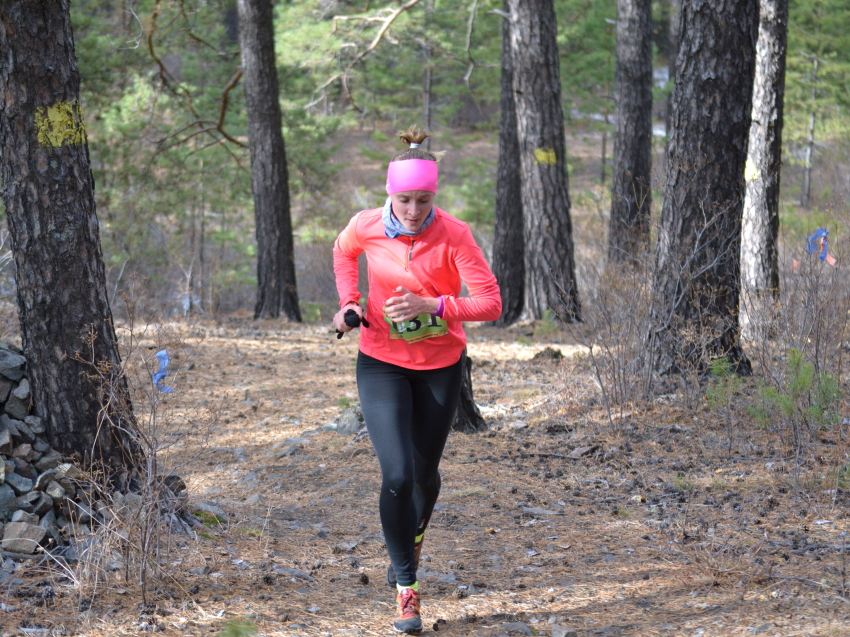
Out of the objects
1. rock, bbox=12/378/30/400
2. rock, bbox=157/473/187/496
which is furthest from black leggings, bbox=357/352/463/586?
rock, bbox=12/378/30/400

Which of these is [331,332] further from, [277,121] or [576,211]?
[576,211]

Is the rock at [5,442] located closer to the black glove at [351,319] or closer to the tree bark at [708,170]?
the black glove at [351,319]

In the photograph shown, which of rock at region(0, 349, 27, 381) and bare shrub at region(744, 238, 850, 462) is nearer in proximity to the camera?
rock at region(0, 349, 27, 381)

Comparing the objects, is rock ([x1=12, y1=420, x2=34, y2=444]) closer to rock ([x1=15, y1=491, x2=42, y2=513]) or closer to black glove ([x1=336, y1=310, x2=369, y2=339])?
rock ([x1=15, y1=491, x2=42, y2=513])

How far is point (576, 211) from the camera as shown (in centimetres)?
2878

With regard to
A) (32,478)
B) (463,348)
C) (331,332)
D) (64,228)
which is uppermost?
(64,228)

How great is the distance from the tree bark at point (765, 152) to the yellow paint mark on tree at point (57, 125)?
7194 mm

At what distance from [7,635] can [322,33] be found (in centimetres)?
1675

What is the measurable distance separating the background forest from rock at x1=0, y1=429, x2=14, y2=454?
5.57 meters

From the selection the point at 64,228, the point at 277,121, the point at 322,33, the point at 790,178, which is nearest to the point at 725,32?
the point at 64,228

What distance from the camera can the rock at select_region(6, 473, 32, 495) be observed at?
377 centimetres

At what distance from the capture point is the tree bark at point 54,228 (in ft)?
12.8

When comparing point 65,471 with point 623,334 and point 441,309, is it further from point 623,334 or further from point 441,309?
point 623,334

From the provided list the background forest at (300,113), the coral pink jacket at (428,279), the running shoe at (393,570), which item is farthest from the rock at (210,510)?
the background forest at (300,113)
